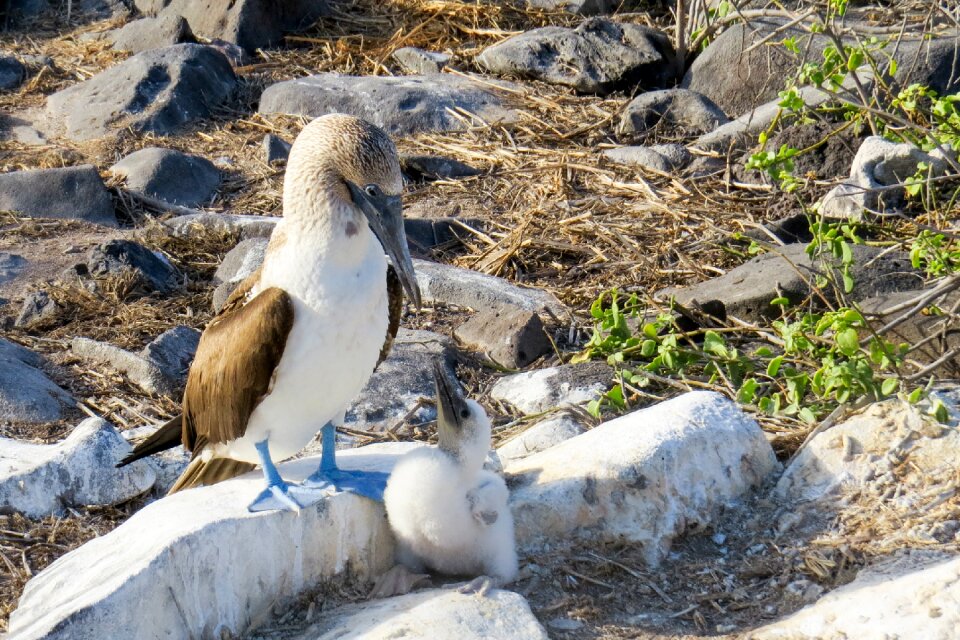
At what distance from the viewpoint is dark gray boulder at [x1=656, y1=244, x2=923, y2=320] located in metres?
5.05

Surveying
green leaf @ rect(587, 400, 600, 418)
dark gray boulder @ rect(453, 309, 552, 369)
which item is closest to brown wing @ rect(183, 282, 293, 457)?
green leaf @ rect(587, 400, 600, 418)

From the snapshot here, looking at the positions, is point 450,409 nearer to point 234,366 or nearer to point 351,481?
point 351,481

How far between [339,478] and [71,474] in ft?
3.55

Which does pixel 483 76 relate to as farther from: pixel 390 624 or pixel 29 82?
pixel 390 624

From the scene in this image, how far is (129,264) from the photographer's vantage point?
5875 millimetres

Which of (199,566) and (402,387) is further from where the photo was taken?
(402,387)

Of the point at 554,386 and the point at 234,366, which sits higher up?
the point at 234,366

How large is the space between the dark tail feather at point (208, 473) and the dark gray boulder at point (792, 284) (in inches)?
80.6

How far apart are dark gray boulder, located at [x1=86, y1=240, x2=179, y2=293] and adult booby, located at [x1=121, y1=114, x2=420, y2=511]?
8.11 feet

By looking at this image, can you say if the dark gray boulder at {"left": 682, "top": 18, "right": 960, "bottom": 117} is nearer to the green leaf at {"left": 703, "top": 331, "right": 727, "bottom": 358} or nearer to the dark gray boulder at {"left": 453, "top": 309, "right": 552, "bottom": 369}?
the dark gray boulder at {"left": 453, "top": 309, "right": 552, "bottom": 369}

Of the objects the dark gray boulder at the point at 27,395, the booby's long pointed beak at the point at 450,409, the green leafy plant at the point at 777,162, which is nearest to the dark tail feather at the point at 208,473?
the booby's long pointed beak at the point at 450,409

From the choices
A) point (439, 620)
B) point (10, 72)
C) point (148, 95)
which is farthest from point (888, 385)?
point (10, 72)

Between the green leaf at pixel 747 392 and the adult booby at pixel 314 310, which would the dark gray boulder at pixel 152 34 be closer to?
the adult booby at pixel 314 310

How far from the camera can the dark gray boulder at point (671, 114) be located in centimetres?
783
